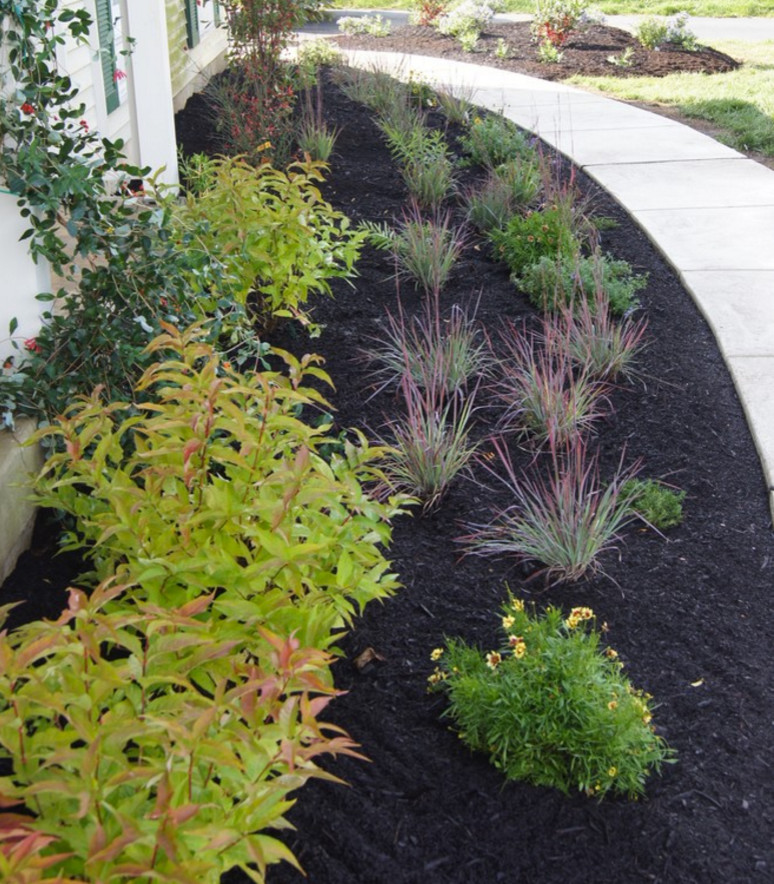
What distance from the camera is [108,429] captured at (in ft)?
8.82

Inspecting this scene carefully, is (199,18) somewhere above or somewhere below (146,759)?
above

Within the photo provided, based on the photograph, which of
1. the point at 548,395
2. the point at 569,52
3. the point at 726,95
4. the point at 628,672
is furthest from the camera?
the point at 569,52

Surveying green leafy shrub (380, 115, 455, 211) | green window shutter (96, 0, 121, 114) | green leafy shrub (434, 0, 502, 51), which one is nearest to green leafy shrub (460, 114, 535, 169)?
green leafy shrub (380, 115, 455, 211)

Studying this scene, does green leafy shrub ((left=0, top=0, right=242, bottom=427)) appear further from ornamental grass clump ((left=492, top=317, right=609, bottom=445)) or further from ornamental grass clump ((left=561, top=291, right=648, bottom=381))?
ornamental grass clump ((left=561, top=291, right=648, bottom=381))

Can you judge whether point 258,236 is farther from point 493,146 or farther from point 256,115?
point 493,146


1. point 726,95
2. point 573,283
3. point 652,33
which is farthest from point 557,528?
point 652,33

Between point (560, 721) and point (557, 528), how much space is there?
2.81 feet

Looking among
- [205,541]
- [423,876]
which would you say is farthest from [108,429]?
[423,876]

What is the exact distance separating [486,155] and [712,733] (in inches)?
203

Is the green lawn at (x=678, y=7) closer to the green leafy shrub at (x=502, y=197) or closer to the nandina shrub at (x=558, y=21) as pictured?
the nandina shrub at (x=558, y=21)

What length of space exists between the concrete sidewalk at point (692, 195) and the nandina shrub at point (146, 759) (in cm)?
261

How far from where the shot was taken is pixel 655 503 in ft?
11.9

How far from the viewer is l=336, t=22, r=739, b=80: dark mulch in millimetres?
11641

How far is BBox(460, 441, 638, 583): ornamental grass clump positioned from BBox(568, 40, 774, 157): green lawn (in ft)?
18.4
